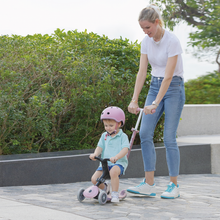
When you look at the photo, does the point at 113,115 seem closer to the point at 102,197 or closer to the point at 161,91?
the point at 161,91

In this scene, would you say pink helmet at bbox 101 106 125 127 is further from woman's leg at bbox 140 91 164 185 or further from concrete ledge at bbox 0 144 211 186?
concrete ledge at bbox 0 144 211 186

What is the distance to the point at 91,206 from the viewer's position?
3723 millimetres

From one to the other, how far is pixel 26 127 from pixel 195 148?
10.0ft

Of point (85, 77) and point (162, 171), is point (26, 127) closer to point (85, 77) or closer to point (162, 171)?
point (85, 77)

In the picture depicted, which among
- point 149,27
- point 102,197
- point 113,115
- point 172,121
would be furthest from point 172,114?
point 102,197

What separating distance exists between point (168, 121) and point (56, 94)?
94.6 inches

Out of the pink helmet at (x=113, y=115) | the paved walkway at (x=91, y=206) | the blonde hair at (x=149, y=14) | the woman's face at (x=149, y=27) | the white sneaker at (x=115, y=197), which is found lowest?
the paved walkway at (x=91, y=206)

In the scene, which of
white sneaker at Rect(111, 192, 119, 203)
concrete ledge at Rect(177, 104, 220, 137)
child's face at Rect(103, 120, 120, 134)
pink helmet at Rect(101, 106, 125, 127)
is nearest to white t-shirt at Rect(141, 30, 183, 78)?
pink helmet at Rect(101, 106, 125, 127)

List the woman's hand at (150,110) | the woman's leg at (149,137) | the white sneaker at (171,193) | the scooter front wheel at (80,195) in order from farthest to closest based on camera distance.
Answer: the woman's leg at (149,137), the white sneaker at (171,193), the woman's hand at (150,110), the scooter front wheel at (80,195)

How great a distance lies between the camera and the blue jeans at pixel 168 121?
4.20m

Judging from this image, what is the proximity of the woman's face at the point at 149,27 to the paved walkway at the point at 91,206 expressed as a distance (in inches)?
71.5

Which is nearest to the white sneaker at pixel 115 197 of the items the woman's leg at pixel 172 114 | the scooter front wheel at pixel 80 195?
the scooter front wheel at pixel 80 195

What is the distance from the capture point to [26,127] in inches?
217

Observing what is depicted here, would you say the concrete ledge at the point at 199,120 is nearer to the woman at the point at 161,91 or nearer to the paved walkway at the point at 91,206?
the paved walkway at the point at 91,206
